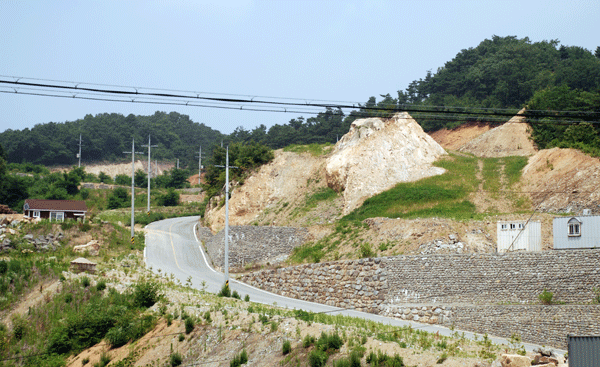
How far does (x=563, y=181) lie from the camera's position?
1563 inches

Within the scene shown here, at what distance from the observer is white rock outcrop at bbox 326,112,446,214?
47.6m

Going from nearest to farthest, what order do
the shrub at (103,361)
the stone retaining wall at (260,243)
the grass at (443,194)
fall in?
the shrub at (103,361) → the grass at (443,194) → the stone retaining wall at (260,243)

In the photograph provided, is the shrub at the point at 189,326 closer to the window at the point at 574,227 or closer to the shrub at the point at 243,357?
the shrub at the point at 243,357

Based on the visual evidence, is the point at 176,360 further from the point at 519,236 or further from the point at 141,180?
the point at 141,180

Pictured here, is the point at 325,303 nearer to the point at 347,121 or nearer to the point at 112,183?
the point at 347,121

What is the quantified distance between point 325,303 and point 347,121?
2693 inches

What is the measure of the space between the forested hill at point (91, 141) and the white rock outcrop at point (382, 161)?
67874 millimetres

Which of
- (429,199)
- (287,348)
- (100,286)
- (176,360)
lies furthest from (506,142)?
(176,360)

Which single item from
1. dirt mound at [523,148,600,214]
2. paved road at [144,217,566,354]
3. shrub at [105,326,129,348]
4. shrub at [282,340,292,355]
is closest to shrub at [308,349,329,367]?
Answer: shrub at [282,340,292,355]

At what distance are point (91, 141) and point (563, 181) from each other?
107 m

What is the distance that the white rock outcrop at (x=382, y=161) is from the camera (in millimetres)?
47594

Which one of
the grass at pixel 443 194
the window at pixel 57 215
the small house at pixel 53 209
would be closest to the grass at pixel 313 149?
the grass at pixel 443 194

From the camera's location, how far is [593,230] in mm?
27609

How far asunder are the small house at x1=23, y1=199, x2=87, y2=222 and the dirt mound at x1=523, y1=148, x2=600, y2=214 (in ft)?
131
